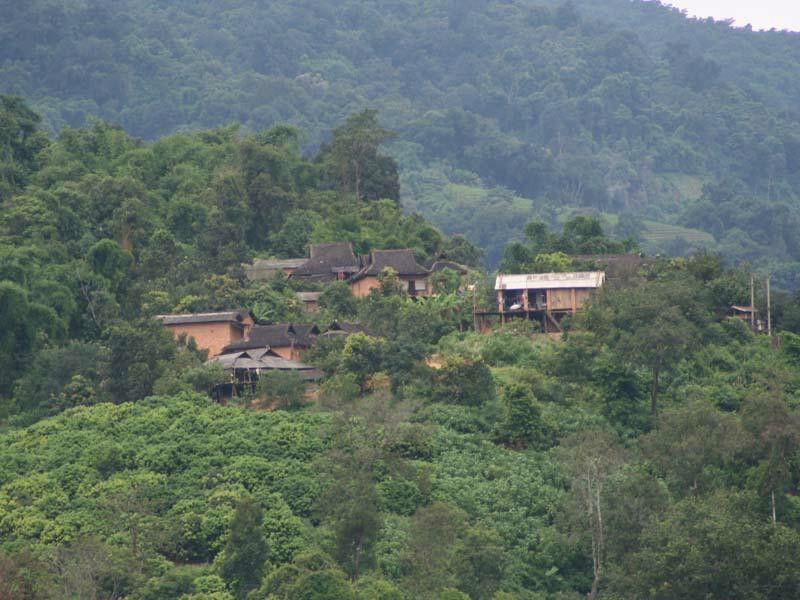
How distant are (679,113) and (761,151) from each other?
7.19 metres

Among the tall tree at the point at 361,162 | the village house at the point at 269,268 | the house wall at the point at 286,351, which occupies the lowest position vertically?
the house wall at the point at 286,351

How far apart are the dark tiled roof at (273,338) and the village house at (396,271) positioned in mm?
6087

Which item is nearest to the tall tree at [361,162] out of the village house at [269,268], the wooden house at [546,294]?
the village house at [269,268]

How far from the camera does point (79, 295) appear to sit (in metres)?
52.5

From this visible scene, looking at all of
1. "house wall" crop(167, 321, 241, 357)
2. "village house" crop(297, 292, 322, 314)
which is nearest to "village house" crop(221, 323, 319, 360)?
"house wall" crop(167, 321, 241, 357)

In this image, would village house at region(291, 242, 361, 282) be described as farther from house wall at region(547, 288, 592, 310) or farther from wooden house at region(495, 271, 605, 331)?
house wall at region(547, 288, 592, 310)

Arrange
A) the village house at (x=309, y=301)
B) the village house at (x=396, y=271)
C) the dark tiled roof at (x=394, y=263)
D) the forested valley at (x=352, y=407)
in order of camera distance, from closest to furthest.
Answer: the forested valley at (x=352, y=407) → the village house at (x=309, y=301) → the village house at (x=396, y=271) → the dark tiled roof at (x=394, y=263)

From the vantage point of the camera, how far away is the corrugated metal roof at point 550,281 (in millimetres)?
53094

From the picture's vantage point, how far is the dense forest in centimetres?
3509

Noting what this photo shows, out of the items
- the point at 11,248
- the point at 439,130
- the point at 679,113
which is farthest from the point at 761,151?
the point at 11,248

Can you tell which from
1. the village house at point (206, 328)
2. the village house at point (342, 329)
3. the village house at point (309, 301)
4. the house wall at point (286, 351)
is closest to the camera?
the house wall at point (286, 351)

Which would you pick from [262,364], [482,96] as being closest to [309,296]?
[262,364]

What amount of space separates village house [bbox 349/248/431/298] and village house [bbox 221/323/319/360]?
6.11 m

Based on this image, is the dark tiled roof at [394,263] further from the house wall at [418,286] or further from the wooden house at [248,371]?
the wooden house at [248,371]
